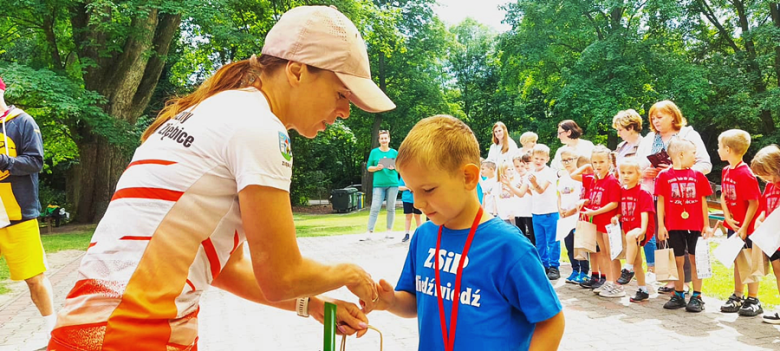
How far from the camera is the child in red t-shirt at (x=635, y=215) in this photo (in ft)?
22.2

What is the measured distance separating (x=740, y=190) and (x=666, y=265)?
1112 mm

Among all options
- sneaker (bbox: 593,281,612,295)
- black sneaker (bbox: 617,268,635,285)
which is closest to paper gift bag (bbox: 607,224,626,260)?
sneaker (bbox: 593,281,612,295)

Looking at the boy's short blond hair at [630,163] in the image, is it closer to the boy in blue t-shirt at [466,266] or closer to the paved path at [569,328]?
the paved path at [569,328]

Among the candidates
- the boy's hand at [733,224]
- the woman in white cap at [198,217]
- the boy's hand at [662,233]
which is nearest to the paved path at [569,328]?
the boy's hand at [662,233]

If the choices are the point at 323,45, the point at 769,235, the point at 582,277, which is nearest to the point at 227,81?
the point at 323,45

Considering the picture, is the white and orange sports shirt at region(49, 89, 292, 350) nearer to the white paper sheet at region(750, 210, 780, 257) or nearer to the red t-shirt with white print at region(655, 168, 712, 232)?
the white paper sheet at region(750, 210, 780, 257)

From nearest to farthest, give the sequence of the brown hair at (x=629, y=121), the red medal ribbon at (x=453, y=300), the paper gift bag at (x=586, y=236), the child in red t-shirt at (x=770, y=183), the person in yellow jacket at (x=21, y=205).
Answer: the red medal ribbon at (x=453, y=300), the person in yellow jacket at (x=21, y=205), the child in red t-shirt at (x=770, y=183), the paper gift bag at (x=586, y=236), the brown hair at (x=629, y=121)

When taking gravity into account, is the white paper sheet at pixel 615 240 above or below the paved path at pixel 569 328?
above

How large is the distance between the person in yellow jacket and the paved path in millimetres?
652

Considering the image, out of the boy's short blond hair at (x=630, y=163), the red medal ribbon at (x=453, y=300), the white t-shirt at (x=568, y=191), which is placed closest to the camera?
the red medal ribbon at (x=453, y=300)

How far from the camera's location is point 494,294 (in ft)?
6.69

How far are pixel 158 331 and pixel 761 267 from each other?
6.19 metres

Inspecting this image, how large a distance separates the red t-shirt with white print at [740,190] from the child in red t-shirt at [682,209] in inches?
9.5

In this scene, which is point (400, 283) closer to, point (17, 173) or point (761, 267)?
point (17, 173)
